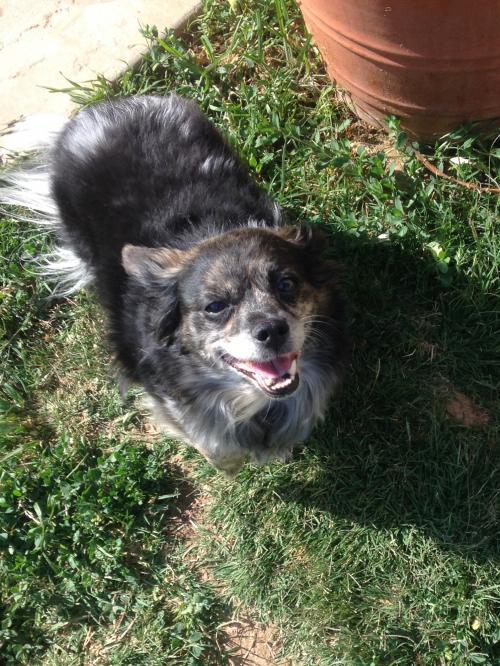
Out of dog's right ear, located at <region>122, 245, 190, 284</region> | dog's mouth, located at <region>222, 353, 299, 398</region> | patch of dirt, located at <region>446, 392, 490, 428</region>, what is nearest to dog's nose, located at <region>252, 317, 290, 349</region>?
dog's mouth, located at <region>222, 353, 299, 398</region>

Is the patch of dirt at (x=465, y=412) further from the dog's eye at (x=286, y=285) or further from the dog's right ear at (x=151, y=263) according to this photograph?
the dog's right ear at (x=151, y=263)

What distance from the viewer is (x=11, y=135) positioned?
4.29m

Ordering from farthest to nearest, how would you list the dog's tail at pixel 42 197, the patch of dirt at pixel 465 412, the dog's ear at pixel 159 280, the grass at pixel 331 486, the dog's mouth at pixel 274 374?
the dog's tail at pixel 42 197 < the patch of dirt at pixel 465 412 < the grass at pixel 331 486 < the dog's ear at pixel 159 280 < the dog's mouth at pixel 274 374

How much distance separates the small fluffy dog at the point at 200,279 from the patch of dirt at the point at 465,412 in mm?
659

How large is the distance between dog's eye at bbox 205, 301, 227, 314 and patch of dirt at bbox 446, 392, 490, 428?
127 centimetres

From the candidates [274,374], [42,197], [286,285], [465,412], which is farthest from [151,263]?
[465,412]

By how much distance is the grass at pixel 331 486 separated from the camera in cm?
302

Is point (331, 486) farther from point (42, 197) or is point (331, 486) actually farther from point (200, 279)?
point (42, 197)

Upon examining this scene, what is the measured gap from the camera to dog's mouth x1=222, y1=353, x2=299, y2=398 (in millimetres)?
2545

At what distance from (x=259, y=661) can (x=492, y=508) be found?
1.19 metres

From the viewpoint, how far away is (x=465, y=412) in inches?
128

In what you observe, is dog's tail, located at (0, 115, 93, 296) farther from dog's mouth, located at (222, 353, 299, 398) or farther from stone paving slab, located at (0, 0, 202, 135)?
dog's mouth, located at (222, 353, 299, 398)

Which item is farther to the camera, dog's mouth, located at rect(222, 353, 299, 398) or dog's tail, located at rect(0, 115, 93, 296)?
dog's tail, located at rect(0, 115, 93, 296)

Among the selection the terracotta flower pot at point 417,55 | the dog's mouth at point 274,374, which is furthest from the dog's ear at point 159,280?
the terracotta flower pot at point 417,55
